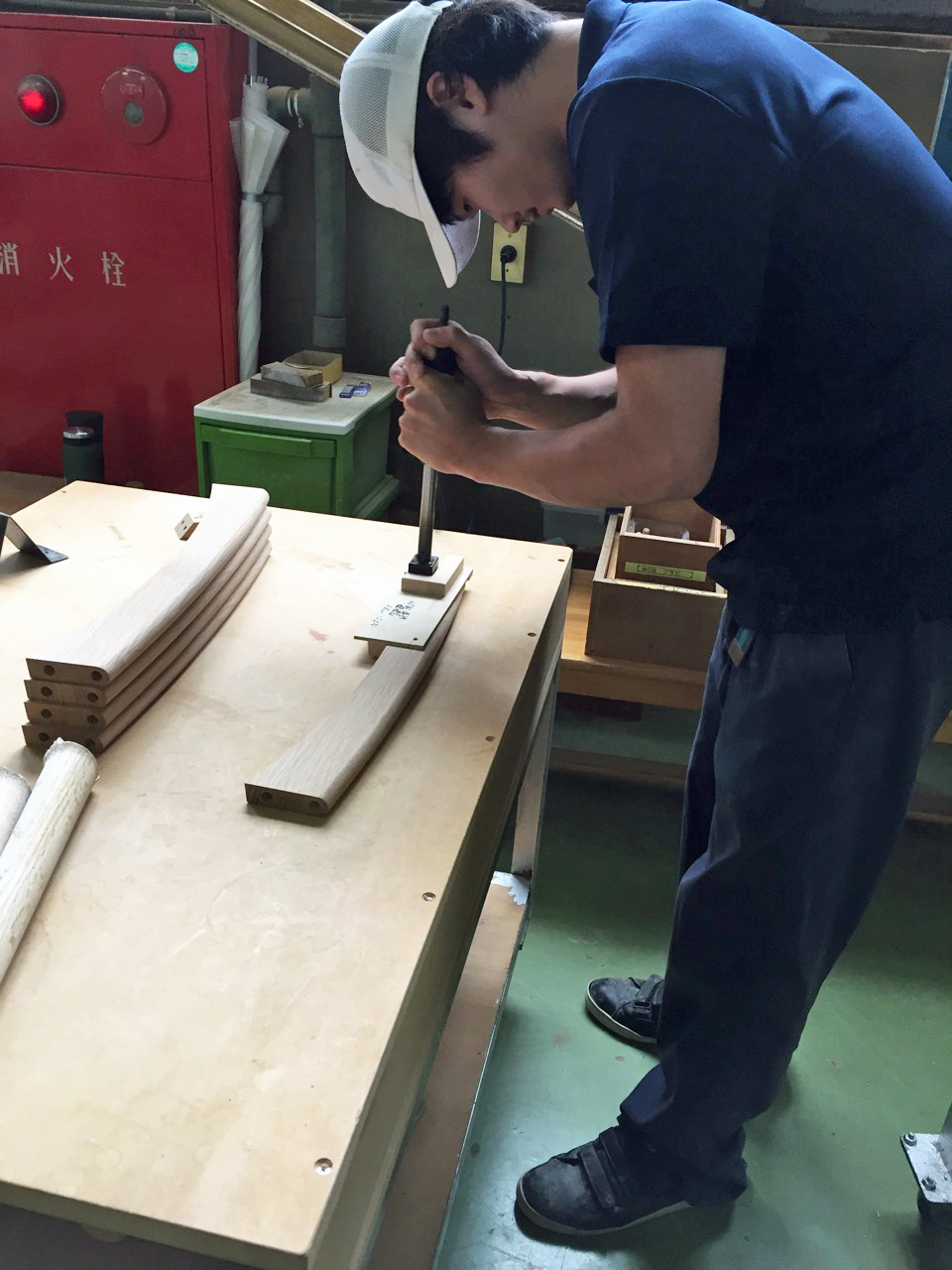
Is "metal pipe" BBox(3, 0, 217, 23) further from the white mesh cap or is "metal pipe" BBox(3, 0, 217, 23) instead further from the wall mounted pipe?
the white mesh cap

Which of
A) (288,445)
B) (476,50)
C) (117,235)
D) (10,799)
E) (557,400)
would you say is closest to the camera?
(10,799)

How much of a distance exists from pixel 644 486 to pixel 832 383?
20 centimetres

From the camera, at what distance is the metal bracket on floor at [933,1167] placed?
4.36 ft

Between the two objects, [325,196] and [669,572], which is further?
[325,196]

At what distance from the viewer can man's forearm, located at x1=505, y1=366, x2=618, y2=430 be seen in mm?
1267

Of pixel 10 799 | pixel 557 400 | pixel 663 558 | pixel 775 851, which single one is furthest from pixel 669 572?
pixel 10 799

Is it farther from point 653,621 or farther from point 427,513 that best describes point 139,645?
point 653,621

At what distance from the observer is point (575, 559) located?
2.39 m

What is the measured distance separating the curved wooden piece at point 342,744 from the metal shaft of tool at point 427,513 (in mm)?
200

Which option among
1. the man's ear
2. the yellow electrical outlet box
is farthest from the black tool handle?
the yellow electrical outlet box

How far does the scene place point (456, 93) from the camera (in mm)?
917

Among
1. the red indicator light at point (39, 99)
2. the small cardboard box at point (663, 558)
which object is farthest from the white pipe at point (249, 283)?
the small cardboard box at point (663, 558)

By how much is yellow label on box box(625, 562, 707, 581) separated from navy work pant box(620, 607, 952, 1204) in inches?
26.2

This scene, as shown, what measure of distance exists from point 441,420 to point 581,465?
229 millimetres
